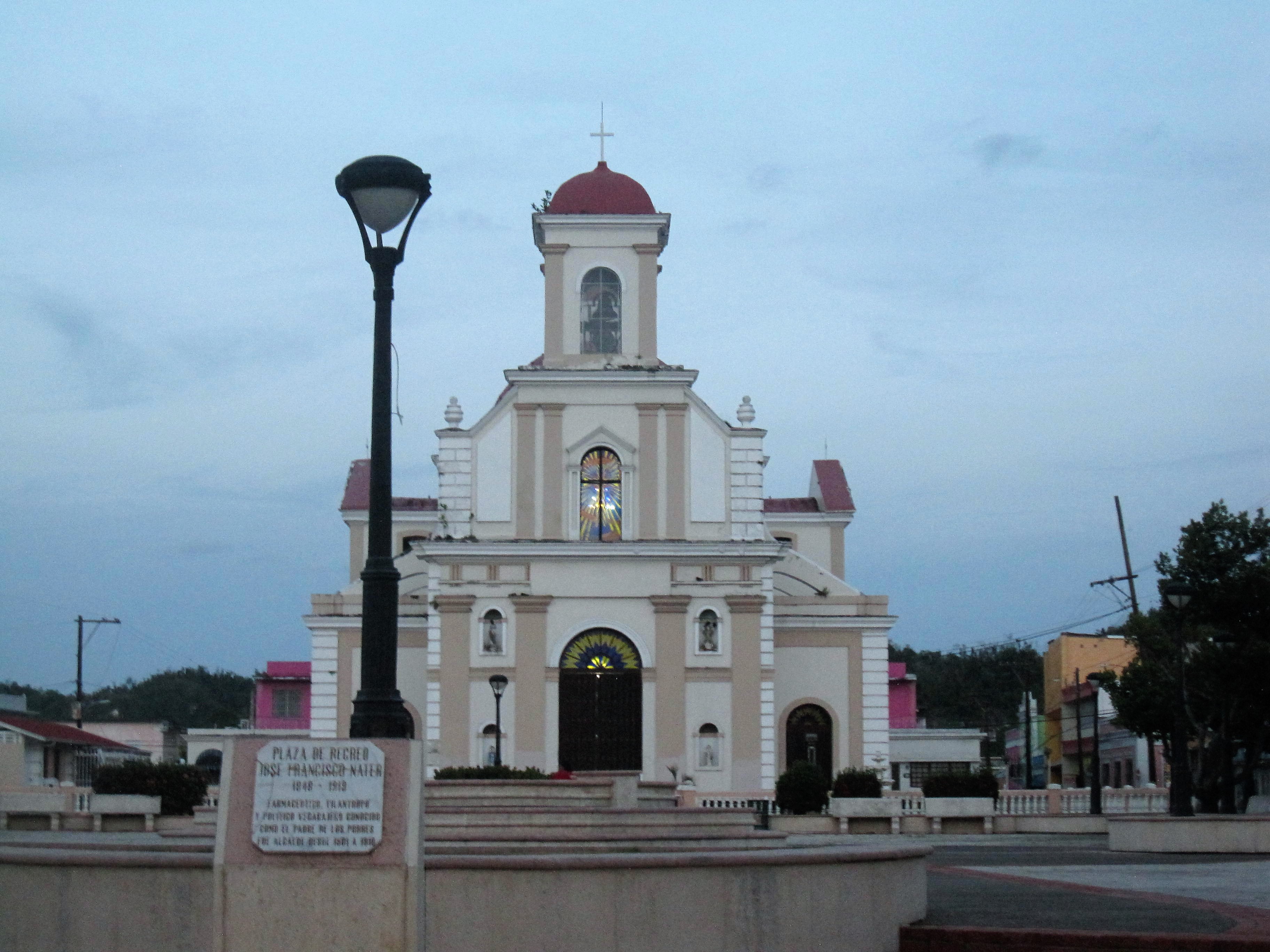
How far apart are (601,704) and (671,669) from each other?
194 centimetres

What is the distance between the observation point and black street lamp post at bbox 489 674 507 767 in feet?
109

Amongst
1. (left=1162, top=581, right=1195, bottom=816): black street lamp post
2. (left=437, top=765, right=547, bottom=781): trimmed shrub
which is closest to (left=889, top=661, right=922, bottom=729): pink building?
(left=437, top=765, right=547, bottom=781): trimmed shrub

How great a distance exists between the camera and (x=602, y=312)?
4150 cm

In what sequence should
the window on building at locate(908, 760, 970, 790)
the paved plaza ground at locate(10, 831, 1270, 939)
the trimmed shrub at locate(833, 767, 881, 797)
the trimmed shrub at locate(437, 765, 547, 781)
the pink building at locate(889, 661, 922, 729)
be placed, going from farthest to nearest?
the pink building at locate(889, 661, 922, 729) → the window on building at locate(908, 760, 970, 790) → the trimmed shrub at locate(833, 767, 881, 797) → the trimmed shrub at locate(437, 765, 547, 781) → the paved plaza ground at locate(10, 831, 1270, 939)

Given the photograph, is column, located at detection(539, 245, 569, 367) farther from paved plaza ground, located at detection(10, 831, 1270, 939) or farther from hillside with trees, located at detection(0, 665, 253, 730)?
hillside with trees, located at detection(0, 665, 253, 730)

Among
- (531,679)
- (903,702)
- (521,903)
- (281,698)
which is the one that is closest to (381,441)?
(521,903)

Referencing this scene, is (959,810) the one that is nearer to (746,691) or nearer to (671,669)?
(746,691)

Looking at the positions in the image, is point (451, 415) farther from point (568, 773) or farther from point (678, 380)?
point (568, 773)

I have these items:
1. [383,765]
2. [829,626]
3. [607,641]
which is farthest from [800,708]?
[383,765]

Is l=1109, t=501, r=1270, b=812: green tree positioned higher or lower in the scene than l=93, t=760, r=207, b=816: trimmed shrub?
higher

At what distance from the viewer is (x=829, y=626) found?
140 feet

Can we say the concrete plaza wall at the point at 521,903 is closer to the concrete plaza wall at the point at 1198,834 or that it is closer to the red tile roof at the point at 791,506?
the concrete plaza wall at the point at 1198,834

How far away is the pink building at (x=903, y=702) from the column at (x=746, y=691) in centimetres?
2704

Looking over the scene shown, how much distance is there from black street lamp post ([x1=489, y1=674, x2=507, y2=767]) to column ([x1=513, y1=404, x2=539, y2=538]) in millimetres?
3876
